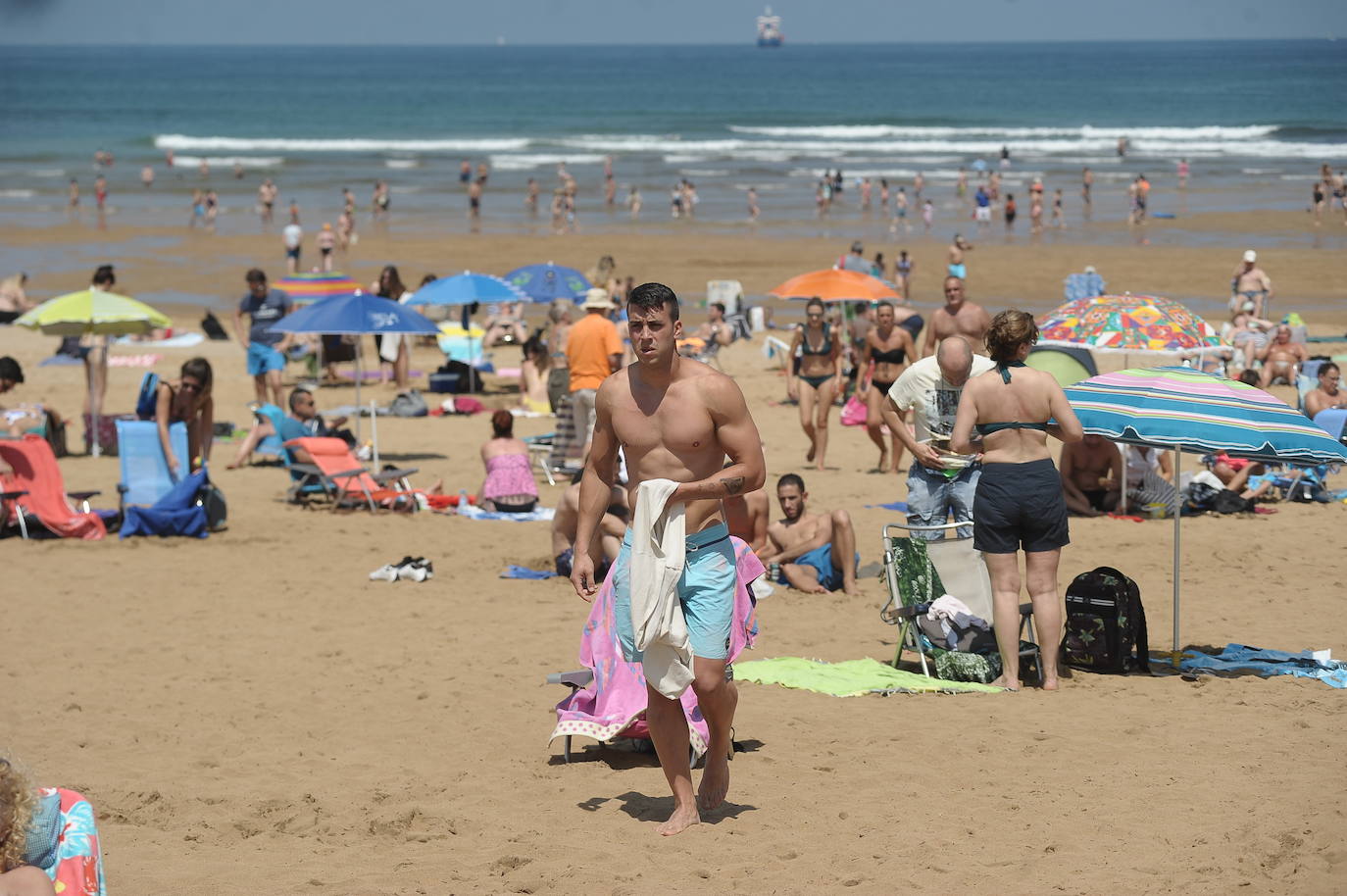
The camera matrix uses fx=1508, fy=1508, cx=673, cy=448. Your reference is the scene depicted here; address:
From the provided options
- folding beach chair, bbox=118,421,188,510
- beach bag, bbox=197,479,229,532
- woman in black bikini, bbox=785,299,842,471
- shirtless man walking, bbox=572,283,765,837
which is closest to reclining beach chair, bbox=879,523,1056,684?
shirtless man walking, bbox=572,283,765,837

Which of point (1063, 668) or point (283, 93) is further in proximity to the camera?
point (283, 93)

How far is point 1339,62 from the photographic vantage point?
366 feet

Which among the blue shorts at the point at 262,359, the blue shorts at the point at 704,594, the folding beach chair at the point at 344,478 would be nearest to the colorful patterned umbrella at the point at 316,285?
the blue shorts at the point at 262,359

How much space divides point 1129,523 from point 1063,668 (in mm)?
3604

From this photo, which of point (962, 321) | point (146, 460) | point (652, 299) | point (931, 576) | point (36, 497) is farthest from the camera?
point (962, 321)

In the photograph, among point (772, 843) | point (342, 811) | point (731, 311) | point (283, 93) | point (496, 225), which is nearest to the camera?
point (772, 843)

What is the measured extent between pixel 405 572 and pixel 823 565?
2.48 m

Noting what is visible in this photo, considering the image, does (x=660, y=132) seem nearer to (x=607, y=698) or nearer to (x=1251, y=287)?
(x=1251, y=287)

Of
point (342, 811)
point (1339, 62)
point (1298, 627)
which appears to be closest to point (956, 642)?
point (1298, 627)

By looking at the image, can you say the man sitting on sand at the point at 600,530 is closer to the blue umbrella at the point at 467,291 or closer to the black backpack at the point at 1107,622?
the black backpack at the point at 1107,622

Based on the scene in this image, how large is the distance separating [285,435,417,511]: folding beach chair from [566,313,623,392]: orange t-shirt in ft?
4.90

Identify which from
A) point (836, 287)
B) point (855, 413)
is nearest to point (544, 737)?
point (855, 413)

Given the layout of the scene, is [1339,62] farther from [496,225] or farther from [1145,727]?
[1145,727]

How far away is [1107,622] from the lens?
6.73 meters
